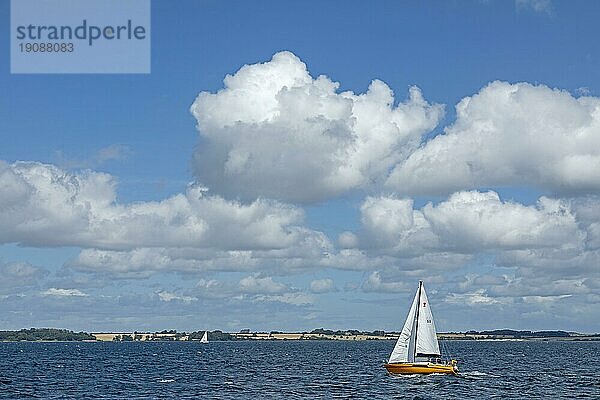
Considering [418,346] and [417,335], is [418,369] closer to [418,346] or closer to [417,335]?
[418,346]

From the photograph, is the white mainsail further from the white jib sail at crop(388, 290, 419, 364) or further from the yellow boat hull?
the yellow boat hull

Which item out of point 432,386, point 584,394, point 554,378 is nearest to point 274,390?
point 432,386

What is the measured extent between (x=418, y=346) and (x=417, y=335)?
1.68 meters

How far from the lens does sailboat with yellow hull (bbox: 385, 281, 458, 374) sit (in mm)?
125375

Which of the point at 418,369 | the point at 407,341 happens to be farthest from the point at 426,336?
the point at 418,369

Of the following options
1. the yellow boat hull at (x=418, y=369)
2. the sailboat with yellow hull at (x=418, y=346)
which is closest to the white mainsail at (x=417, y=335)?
the sailboat with yellow hull at (x=418, y=346)

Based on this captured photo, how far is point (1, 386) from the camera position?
12475 centimetres

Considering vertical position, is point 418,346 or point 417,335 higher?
point 417,335

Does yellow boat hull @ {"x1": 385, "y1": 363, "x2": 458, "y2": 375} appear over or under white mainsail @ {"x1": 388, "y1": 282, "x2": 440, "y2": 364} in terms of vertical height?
under

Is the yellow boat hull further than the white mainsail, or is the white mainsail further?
the white mainsail

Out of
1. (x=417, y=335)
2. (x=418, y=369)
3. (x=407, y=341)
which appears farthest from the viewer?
(x=407, y=341)

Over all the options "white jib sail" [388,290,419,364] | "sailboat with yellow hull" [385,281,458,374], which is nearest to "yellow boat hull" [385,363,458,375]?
"sailboat with yellow hull" [385,281,458,374]

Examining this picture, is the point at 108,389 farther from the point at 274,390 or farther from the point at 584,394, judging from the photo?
the point at 584,394

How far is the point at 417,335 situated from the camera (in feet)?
412
